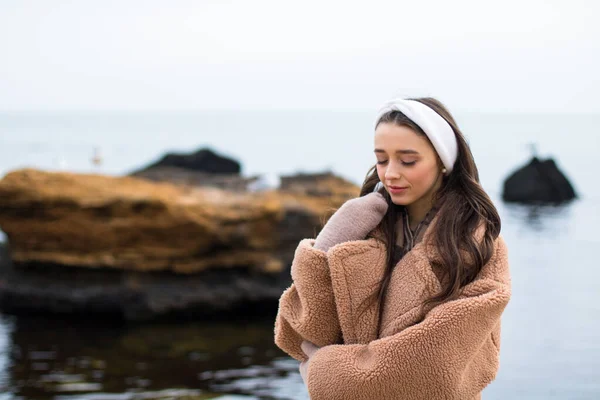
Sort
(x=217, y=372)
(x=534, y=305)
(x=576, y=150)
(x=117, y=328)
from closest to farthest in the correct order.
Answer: (x=217, y=372)
(x=117, y=328)
(x=534, y=305)
(x=576, y=150)

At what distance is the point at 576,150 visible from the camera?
105688 mm

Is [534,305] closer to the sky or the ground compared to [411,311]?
closer to the ground

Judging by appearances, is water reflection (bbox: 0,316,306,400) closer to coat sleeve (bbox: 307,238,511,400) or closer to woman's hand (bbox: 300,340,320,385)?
woman's hand (bbox: 300,340,320,385)

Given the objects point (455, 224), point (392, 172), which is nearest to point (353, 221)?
point (392, 172)

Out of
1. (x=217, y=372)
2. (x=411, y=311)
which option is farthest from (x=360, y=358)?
(x=217, y=372)

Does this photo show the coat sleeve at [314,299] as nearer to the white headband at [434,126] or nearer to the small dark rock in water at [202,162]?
the white headband at [434,126]

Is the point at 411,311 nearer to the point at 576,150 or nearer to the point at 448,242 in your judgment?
the point at 448,242

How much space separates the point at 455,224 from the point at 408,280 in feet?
0.70

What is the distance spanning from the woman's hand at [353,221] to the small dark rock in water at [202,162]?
35229 mm

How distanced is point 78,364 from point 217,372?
2.57 meters

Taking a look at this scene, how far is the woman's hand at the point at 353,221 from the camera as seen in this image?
99.6 inches

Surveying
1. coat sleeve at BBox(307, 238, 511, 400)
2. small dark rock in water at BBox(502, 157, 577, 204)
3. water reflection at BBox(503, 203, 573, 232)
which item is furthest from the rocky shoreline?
small dark rock in water at BBox(502, 157, 577, 204)

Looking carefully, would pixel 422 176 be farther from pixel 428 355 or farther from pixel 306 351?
pixel 306 351

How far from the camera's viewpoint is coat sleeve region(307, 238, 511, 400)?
232 centimetres
